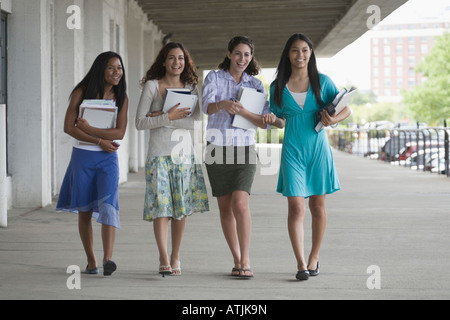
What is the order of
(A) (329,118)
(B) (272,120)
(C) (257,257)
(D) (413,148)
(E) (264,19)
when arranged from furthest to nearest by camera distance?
(D) (413,148) → (E) (264,19) → (C) (257,257) → (B) (272,120) → (A) (329,118)

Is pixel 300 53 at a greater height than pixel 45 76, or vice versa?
pixel 45 76

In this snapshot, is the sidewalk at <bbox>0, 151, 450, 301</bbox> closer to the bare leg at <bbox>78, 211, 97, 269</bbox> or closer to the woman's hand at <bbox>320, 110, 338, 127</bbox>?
the bare leg at <bbox>78, 211, 97, 269</bbox>

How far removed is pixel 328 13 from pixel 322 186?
18.0 m

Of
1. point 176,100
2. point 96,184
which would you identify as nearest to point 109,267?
point 96,184

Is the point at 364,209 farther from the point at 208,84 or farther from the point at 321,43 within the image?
the point at 321,43

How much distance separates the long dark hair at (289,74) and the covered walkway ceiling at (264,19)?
43.7 ft

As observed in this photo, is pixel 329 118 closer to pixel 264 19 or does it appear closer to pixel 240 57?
pixel 240 57

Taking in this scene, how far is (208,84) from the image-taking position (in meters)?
5.70

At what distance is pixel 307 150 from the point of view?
5.72 meters

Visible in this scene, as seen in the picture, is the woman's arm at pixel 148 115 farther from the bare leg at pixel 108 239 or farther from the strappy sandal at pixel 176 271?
the strappy sandal at pixel 176 271

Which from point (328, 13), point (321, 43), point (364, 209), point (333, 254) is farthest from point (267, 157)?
point (333, 254)

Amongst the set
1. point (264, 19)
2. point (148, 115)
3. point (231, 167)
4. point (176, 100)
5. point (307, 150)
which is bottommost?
point (231, 167)

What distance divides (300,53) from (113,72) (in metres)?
1.39

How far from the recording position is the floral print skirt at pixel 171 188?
5.62 metres
